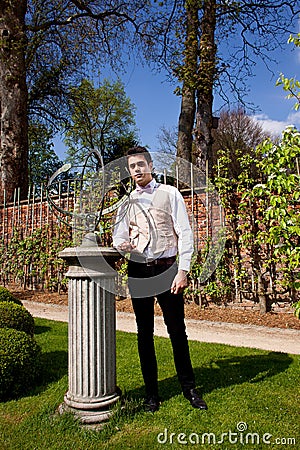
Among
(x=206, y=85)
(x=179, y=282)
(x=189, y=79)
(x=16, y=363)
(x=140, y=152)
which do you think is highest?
(x=189, y=79)

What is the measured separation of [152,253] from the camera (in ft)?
9.95

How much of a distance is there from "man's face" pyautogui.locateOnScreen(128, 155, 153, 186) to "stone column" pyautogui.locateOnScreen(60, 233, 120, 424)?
582 millimetres

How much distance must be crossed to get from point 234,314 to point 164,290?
4.15 metres

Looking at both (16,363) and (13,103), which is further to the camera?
(13,103)

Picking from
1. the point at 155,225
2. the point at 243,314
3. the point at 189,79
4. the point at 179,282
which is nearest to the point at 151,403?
the point at 179,282

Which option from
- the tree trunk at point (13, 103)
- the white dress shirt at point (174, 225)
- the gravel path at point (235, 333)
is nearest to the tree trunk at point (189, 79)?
the tree trunk at point (13, 103)

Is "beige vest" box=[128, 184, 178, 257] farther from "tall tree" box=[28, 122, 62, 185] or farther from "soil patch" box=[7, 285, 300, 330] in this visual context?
"tall tree" box=[28, 122, 62, 185]

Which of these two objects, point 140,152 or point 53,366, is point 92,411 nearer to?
point 53,366

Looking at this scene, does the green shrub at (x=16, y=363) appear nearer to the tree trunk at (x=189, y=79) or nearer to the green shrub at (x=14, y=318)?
the green shrub at (x=14, y=318)

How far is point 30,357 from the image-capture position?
3.49 metres

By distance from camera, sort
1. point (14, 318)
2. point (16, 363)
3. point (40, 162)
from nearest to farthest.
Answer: point (16, 363), point (14, 318), point (40, 162)

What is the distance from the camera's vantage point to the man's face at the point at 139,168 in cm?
307

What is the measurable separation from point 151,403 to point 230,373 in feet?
3.32

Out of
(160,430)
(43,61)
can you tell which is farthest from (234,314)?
(43,61)
